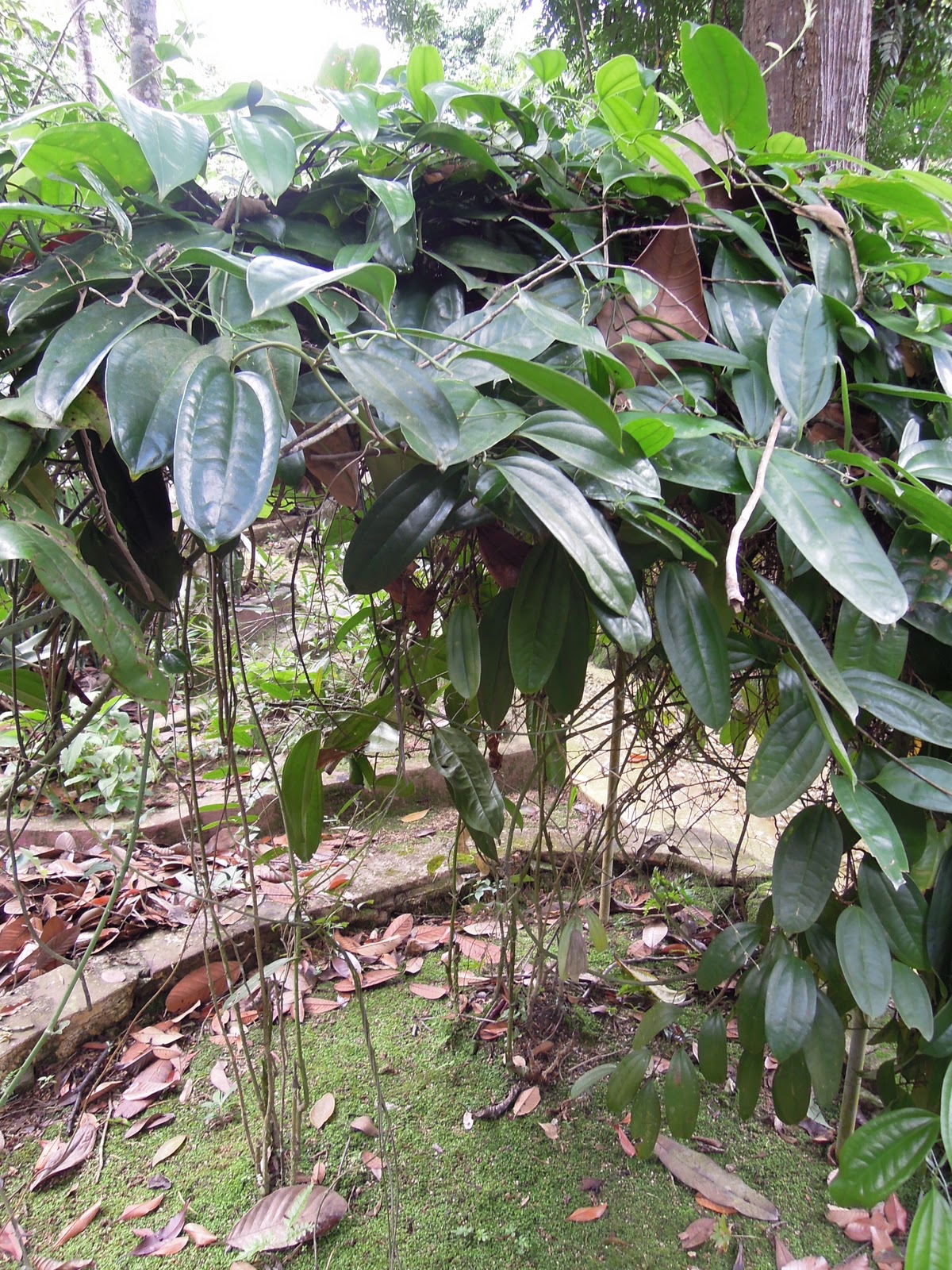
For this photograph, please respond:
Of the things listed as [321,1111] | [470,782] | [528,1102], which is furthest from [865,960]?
[321,1111]

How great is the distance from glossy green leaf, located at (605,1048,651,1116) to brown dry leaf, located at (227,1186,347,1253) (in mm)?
358

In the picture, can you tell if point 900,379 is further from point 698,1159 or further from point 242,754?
point 242,754

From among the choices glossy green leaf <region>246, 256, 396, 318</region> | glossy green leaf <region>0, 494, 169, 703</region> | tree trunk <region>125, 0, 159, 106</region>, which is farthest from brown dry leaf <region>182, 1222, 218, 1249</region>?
tree trunk <region>125, 0, 159, 106</region>

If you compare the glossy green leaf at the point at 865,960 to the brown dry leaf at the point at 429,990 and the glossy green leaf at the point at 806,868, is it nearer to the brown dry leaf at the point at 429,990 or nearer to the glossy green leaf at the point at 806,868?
the glossy green leaf at the point at 806,868

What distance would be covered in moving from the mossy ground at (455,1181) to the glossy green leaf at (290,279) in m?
0.99

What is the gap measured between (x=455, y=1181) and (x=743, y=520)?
37.0 inches

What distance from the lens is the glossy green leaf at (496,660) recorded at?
59 cm

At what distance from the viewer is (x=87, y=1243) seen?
85cm

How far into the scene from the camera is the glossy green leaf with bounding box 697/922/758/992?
74 centimetres

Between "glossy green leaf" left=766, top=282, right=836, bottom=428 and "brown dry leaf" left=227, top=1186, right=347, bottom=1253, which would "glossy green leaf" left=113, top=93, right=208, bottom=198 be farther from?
"brown dry leaf" left=227, top=1186, right=347, bottom=1253

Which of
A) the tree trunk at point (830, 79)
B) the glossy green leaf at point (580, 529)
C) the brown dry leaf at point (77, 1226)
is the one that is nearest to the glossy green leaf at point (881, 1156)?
the glossy green leaf at point (580, 529)

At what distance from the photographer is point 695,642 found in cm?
51

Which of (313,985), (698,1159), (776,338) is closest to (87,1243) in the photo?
(313,985)

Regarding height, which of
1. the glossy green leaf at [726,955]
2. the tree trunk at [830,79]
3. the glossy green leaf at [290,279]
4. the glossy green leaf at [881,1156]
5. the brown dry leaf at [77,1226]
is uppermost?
the tree trunk at [830,79]
